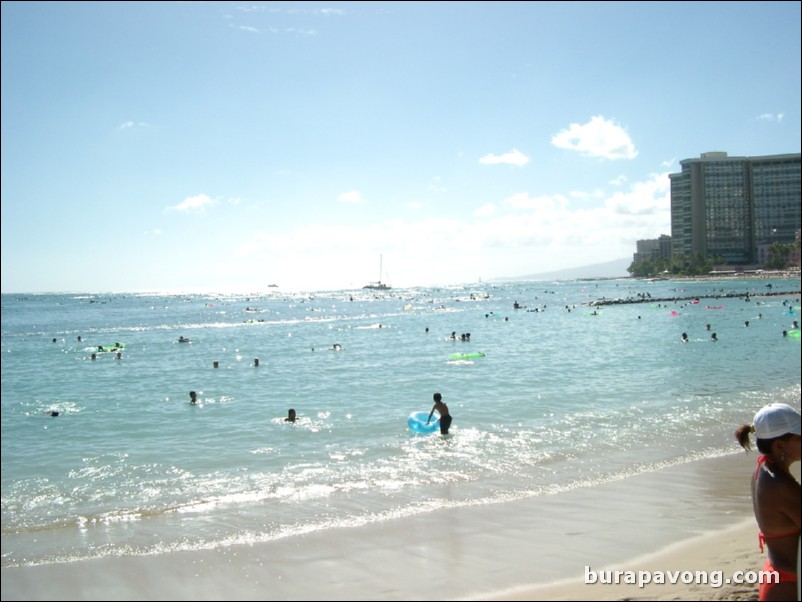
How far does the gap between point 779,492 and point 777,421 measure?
17.8 inches

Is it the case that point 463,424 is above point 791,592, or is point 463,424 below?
below

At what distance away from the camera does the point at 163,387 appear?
85.9 ft

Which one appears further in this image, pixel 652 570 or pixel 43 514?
pixel 43 514

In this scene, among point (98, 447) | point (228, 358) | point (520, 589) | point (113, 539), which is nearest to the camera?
point (520, 589)

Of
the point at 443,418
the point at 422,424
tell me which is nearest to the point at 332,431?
the point at 422,424

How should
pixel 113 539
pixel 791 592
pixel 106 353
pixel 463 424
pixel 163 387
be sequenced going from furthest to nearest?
pixel 106 353 < pixel 163 387 < pixel 463 424 < pixel 113 539 < pixel 791 592

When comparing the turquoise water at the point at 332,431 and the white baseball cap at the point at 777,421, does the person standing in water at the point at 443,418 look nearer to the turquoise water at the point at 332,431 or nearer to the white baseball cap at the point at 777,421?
the turquoise water at the point at 332,431

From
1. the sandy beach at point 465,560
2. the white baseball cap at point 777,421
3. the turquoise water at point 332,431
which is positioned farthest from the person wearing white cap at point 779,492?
the turquoise water at point 332,431

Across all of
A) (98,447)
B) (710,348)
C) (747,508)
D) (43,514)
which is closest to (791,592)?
(747,508)

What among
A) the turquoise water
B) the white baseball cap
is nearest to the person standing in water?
the turquoise water

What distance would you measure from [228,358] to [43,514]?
27689 mm

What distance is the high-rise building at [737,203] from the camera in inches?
5822

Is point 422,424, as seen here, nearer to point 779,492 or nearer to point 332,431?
point 332,431

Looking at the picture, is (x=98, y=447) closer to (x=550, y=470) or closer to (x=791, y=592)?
(x=550, y=470)
